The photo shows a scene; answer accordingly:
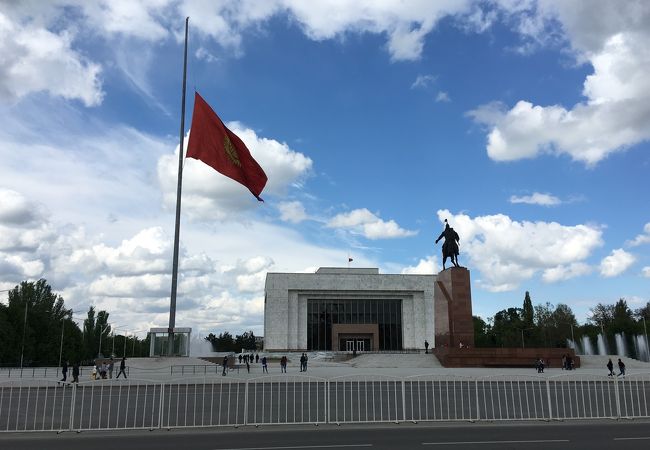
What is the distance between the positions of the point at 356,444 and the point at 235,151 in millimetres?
14276

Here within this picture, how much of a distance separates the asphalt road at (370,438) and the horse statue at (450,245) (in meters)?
29.3

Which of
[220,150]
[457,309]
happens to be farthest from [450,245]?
[220,150]

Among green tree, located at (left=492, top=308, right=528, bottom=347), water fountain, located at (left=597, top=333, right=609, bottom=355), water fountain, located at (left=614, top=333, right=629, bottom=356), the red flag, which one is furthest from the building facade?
the red flag

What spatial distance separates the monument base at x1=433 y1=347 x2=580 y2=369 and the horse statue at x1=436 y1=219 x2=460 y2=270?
6.62m

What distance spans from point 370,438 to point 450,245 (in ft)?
105

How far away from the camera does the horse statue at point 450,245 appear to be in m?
40.6

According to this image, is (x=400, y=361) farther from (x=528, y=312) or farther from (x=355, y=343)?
(x=528, y=312)

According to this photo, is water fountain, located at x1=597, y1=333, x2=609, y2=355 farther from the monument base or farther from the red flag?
the red flag

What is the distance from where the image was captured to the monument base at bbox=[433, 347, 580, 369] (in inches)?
1449

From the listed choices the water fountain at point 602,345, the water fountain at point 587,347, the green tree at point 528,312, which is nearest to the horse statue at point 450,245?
the water fountain at point 602,345

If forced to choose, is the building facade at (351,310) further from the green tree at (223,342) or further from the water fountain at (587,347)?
the green tree at (223,342)

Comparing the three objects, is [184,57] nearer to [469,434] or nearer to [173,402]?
[173,402]

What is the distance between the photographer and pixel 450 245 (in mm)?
40750

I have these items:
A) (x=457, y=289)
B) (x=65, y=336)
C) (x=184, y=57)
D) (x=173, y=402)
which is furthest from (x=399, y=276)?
(x=173, y=402)
